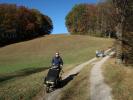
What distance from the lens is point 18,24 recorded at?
387 ft

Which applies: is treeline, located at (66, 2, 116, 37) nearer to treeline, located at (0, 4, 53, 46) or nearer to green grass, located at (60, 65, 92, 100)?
treeline, located at (0, 4, 53, 46)

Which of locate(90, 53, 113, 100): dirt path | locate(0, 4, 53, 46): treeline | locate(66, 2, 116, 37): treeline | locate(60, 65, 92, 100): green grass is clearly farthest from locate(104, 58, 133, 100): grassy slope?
locate(0, 4, 53, 46): treeline

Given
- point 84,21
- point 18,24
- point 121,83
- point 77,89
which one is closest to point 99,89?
point 77,89

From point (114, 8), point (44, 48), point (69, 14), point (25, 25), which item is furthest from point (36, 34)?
point (114, 8)

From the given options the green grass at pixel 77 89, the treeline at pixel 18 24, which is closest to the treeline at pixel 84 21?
the treeline at pixel 18 24

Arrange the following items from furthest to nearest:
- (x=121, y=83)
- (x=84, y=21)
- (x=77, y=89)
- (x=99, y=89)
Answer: (x=84, y=21), (x=121, y=83), (x=77, y=89), (x=99, y=89)

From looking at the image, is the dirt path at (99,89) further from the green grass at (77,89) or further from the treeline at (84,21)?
the treeline at (84,21)

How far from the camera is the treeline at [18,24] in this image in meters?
113

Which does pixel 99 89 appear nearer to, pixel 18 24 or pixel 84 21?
pixel 18 24

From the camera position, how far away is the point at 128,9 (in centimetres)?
3152

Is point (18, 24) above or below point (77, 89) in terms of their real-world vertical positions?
above

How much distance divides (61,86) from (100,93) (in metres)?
3.84

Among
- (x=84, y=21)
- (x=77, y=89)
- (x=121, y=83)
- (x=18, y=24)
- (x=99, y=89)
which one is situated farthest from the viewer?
(x=84, y=21)

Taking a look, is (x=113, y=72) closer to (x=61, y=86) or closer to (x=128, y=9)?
(x=61, y=86)
